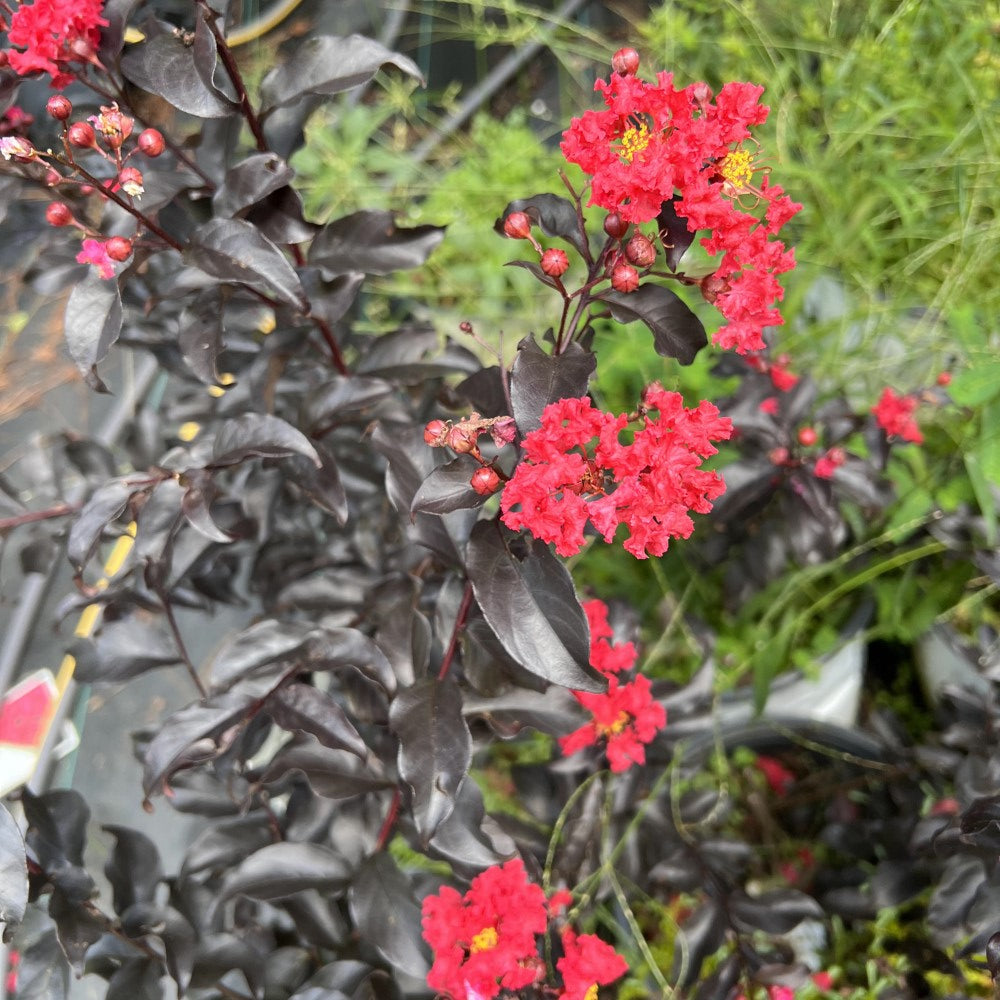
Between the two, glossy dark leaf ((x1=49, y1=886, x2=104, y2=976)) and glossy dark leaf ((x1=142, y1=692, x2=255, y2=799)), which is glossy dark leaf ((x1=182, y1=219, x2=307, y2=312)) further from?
glossy dark leaf ((x1=49, y1=886, x2=104, y2=976))

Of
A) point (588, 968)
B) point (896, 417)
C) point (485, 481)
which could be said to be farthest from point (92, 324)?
point (896, 417)

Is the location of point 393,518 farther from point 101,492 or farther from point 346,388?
point 101,492

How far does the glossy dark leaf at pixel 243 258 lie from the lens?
27.0 inches

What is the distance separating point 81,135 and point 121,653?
514 millimetres

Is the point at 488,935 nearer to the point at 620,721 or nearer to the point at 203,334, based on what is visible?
the point at 620,721

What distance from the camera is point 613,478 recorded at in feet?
1.96

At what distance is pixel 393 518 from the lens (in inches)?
38.0

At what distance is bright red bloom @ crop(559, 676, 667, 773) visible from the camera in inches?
33.7

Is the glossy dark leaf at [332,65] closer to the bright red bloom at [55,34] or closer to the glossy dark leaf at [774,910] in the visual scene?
the bright red bloom at [55,34]

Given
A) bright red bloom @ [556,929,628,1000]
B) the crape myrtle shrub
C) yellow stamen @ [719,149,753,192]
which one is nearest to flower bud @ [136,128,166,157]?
the crape myrtle shrub

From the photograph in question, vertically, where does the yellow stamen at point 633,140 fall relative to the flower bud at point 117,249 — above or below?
above

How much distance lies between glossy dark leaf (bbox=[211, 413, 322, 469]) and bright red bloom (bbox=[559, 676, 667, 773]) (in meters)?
0.38

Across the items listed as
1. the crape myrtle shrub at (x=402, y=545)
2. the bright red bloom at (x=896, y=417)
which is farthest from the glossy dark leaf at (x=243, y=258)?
the bright red bloom at (x=896, y=417)

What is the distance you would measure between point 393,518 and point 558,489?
1.47 ft
